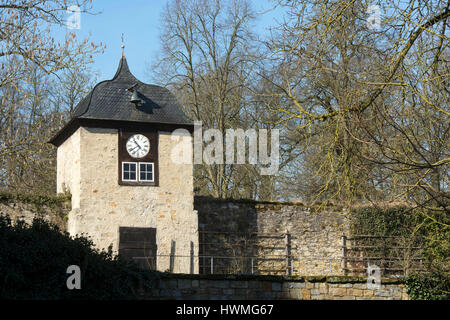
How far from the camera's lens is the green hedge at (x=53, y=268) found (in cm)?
1024

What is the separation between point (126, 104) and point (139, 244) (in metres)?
3.86

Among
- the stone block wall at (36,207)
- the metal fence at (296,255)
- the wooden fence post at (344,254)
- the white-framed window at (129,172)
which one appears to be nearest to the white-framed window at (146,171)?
the white-framed window at (129,172)

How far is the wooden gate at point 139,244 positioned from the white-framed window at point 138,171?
1.35 metres

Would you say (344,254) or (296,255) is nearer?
(296,255)

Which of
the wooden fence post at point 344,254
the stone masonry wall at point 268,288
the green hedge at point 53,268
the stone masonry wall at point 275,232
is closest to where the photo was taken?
the green hedge at point 53,268

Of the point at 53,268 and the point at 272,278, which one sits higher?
the point at 53,268

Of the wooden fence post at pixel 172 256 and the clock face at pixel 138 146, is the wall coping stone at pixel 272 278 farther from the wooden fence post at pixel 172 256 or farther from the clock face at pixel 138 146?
the clock face at pixel 138 146

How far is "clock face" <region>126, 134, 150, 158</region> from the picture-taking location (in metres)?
19.4

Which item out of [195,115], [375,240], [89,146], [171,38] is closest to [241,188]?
[195,115]

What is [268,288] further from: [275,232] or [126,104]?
[275,232]

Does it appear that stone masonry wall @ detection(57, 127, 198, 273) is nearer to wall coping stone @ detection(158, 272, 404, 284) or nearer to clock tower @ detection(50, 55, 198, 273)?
clock tower @ detection(50, 55, 198, 273)

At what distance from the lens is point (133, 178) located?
19234mm

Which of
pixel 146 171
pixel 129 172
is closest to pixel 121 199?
pixel 129 172
